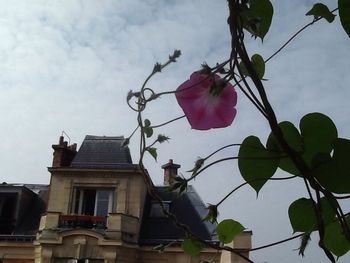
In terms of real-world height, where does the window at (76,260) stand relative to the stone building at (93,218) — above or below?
below

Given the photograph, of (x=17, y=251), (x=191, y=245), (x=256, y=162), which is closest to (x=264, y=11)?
(x=256, y=162)

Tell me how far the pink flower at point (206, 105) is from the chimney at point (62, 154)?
550 inches

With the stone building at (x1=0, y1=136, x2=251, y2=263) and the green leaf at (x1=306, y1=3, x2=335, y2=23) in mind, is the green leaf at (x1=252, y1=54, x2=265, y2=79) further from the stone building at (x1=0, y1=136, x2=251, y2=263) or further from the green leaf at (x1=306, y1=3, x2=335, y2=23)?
the stone building at (x1=0, y1=136, x2=251, y2=263)

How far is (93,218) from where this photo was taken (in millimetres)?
13070

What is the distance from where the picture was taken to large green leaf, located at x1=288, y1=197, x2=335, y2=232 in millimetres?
654

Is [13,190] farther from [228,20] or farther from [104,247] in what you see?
[228,20]

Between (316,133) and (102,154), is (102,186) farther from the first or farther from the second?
(316,133)

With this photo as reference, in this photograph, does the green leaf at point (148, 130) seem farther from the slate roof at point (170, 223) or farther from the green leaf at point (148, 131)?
the slate roof at point (170, 223)

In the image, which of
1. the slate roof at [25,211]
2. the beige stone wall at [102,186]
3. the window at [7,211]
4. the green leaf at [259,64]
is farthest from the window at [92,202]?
the green leaf at [259,64]

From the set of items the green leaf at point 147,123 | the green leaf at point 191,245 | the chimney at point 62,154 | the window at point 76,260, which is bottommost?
the green leaf at point 191,245

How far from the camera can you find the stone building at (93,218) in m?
13.0

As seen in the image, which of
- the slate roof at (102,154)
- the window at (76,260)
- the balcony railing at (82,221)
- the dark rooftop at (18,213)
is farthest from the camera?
the dark rooftop at (18,213)

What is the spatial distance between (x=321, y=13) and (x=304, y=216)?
293mm

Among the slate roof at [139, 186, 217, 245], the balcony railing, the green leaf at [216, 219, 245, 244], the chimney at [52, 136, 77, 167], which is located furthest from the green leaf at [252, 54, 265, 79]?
the chimney at [52, 136, 77, 167]
